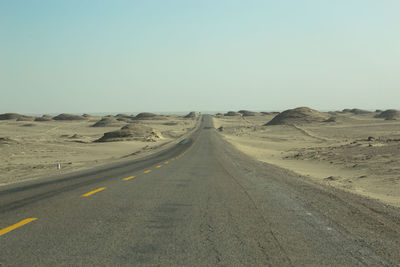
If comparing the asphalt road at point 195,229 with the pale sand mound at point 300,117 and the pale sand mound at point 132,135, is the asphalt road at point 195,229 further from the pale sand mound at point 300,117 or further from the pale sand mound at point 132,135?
the pale sand mound at point 300,117

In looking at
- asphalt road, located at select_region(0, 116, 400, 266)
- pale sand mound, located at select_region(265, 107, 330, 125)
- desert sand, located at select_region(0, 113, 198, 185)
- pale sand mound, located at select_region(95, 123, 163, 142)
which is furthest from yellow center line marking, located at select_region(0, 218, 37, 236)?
pale sand mound, located at select_region(265, 107, 330, 125)

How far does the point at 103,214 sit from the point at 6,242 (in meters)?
2.20

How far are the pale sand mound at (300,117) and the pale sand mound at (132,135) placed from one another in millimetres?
47475

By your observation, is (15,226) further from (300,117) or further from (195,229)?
(300,117)

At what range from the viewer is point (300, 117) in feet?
349

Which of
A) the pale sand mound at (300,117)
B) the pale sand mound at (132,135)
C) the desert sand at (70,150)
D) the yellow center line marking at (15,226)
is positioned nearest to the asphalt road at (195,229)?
the yellow center line marking at (15,226)

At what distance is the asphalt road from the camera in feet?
15.9

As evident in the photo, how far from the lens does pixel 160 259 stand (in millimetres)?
4766

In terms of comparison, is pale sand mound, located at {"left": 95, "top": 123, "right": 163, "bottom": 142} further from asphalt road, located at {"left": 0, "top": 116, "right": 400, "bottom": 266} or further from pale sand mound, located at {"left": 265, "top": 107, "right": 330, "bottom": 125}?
asphalt road, located at {"left": 0, "top": 116, "right": 400, "bottom": 266}

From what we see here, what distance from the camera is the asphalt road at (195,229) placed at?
4836 mm

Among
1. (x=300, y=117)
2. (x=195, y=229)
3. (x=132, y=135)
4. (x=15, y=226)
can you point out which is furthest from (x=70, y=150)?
(x=300, y=117)

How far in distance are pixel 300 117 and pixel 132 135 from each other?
6005 centimetres

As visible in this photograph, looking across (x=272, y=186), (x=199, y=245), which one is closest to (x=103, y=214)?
(x=199, y=245)

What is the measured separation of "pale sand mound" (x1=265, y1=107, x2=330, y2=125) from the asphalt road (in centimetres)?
9490
